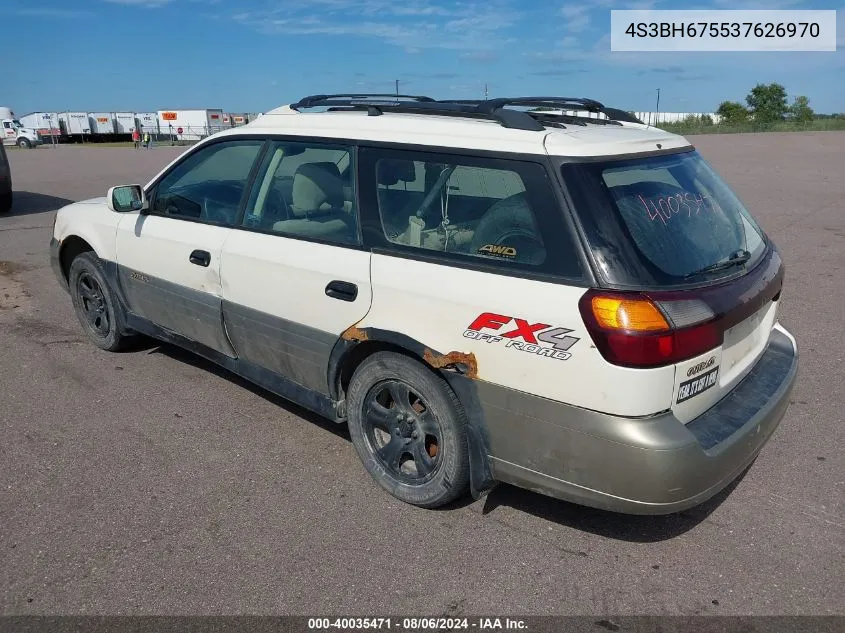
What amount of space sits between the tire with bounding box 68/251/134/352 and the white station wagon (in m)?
1.28

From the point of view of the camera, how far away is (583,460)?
2.70m

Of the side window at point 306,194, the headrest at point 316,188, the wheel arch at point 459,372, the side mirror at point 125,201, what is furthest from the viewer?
the side mirror at point 125,201

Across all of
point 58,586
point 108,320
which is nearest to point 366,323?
point 58,586

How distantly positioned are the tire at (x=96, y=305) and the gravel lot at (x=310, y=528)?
0.45m

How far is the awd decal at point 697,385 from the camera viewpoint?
2.68m

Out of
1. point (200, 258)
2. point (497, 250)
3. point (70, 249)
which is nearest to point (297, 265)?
point (200, 258)

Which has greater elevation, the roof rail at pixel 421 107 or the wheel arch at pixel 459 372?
the roof rail at pixel 421 107

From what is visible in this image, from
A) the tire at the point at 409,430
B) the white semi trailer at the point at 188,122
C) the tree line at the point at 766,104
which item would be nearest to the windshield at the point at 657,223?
the tire at the point at 409,430

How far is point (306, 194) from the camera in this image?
3779 millimetres

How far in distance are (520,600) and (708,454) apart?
92cm

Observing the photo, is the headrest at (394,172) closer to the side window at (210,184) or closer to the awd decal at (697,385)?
the side window at (210,184)

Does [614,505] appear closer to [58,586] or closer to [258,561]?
[258,561]

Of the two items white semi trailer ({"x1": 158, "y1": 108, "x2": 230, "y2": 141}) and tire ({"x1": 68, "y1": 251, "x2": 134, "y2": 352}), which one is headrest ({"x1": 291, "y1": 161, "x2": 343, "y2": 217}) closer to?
tire ({"x1": 68, "y1": 251, "x2": 134, "y2": 352})

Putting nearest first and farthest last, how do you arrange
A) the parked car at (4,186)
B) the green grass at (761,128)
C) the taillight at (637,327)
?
the taillight at (637,327), the parked car at (4,186), the green grass at (761,128)
